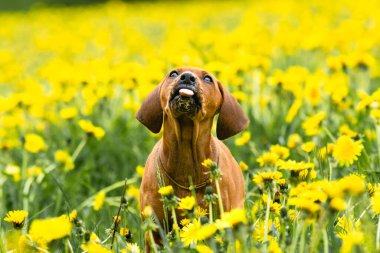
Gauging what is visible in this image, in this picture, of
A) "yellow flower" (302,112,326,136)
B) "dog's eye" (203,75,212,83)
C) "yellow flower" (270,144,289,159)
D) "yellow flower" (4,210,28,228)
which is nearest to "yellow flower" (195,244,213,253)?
"yellow flower" (4,210,28,228)

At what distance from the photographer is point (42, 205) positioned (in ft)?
11.5

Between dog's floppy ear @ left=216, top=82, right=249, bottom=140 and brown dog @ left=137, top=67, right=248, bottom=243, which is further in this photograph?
dog's floppy ear @ left=216, top=82, right=249, bottom=140

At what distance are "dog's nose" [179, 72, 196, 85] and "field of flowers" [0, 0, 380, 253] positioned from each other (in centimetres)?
36

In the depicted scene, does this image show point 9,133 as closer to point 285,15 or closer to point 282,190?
point 282,190

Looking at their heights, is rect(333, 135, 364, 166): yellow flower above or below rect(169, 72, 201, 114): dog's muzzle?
below

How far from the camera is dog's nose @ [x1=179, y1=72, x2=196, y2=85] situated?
89.4 inches

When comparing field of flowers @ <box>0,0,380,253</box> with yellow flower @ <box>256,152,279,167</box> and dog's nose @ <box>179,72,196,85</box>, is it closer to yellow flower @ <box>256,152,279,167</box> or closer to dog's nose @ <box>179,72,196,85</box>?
yellow flower @ <box>256,152,279,167</box>

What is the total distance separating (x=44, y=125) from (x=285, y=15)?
16.5 ft

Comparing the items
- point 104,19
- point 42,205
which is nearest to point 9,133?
point 42,205

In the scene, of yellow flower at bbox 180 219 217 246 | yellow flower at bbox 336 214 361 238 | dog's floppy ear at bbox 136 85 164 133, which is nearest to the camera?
yellow flower at bbox 180 219 217 246

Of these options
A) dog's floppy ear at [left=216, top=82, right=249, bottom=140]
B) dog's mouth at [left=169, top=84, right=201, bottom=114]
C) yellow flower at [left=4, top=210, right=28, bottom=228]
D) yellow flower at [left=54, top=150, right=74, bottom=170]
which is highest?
dog's mouth at [left=169, top=84, right=201, bottom=114]

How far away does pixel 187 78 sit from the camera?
227 centimetres

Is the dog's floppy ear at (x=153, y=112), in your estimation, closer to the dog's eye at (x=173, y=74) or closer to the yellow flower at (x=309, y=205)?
the dog's eye at (x=173, y=74)

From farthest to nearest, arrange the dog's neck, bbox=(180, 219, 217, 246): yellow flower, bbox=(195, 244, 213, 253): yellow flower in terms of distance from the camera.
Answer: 1. the dog's neck
2. bbox=(195, 244, 213, 253): yellow flower
3. bbox=(180, 219, 217, 246): yellow flower
